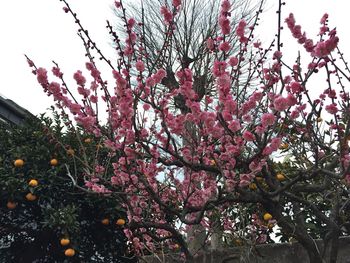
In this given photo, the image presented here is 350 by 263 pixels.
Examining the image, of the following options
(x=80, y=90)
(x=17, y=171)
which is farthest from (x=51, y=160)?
(x=80, y=90)

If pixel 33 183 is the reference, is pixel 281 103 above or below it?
below

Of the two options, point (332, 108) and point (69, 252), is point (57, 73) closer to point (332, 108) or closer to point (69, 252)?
point (69, 252)

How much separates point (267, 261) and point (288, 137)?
1333mm

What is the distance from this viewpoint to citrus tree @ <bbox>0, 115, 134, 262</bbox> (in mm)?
5160

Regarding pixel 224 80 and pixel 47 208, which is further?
pixel 47 208

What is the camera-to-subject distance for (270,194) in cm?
293

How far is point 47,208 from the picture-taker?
16.5ft

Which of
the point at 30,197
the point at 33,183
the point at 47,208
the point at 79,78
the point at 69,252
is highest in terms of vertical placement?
the point at 79,78

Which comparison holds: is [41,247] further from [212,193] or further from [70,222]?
[212,193]

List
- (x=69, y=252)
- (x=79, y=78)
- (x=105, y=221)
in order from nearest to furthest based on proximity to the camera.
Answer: (x=79, y=78), (x=69, y=252), (x=105, y=221)

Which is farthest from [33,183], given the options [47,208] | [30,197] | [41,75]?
[41,75]

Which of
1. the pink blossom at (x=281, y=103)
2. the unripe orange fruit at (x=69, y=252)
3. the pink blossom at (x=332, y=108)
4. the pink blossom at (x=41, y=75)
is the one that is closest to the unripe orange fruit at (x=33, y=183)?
the unripe orange fruit at (x=69, y=252)

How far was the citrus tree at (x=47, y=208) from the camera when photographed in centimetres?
516

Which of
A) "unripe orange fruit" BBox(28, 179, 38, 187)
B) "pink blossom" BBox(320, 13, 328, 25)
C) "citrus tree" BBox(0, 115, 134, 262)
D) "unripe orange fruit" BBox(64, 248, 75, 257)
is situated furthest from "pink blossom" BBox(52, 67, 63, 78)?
"pink blossom" BBox(320, 13, 328, 25)
